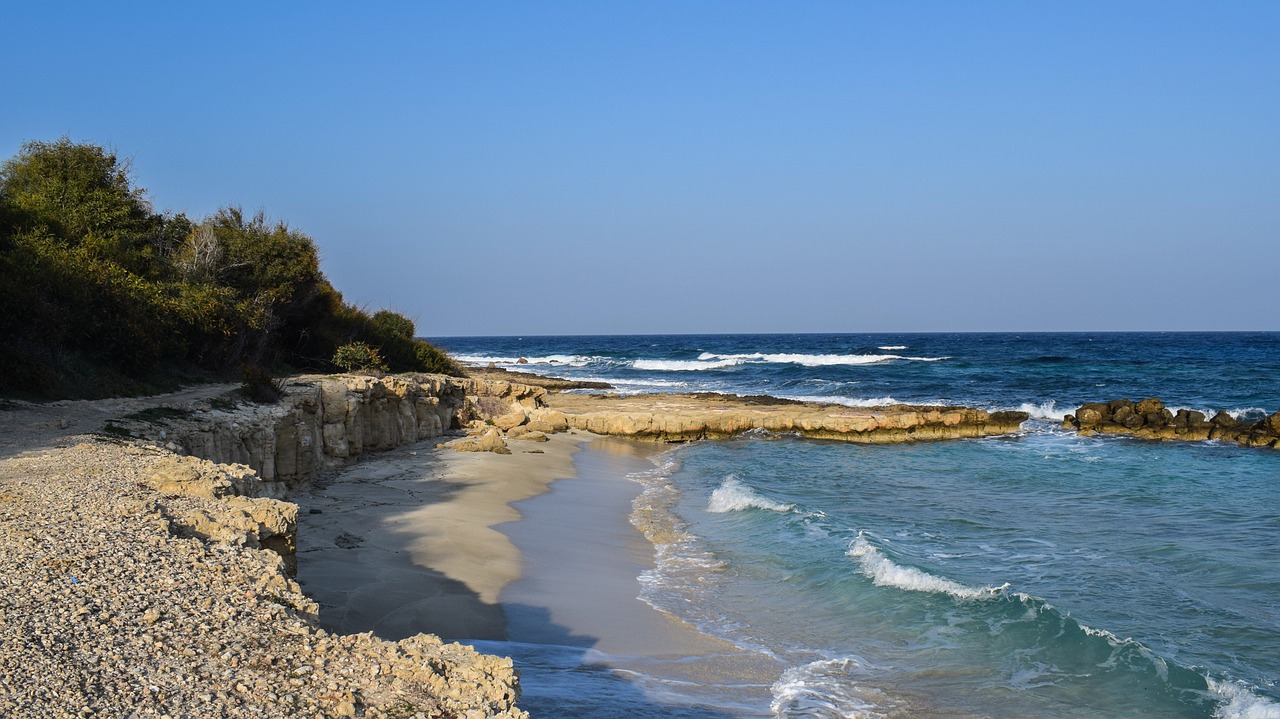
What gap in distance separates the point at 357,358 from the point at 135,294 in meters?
6.62

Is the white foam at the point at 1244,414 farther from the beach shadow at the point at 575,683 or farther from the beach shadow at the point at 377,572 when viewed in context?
the beach shadow at the point at 575,683

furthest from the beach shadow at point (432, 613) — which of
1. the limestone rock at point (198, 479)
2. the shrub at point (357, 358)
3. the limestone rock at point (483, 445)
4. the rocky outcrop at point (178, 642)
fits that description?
the shrub at point (357, 358)

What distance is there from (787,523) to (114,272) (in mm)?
12325

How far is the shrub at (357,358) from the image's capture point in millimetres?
22047

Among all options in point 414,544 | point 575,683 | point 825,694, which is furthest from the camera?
point 414,544

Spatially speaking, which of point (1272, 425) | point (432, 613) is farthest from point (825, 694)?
point (1272, 425)

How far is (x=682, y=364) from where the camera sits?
71.9 metres

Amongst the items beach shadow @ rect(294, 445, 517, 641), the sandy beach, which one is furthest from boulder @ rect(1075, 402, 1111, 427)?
beach shadow @ rect(294, 445, 517, 641)

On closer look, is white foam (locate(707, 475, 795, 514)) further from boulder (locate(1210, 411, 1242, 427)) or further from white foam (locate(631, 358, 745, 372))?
white foam (locate(631, 358, 745, 372))

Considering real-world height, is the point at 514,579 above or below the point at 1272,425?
below

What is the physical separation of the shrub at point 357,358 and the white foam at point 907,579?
1393cm

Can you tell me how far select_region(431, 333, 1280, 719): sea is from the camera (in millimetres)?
7738

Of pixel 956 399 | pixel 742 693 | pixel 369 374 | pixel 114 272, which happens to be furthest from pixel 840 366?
pixel 742 693

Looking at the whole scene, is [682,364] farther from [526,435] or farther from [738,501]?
[738,501]
